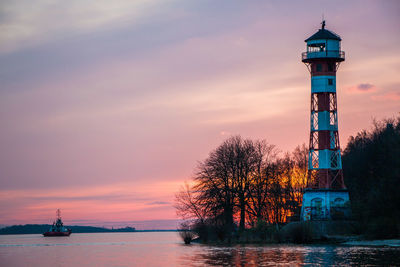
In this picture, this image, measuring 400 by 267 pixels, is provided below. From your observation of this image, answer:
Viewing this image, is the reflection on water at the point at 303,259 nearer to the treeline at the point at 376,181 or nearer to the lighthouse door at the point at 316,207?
the treeline at the point at 376,181

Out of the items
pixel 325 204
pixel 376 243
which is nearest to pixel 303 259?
pixel 376 243

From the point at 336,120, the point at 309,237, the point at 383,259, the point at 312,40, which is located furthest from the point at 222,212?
the point at 383,259

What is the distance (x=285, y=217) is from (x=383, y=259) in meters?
45.4

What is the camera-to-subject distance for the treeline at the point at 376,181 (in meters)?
57.2

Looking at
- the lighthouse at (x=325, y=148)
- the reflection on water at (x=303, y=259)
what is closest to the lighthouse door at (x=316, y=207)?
the lighthouse at (x=325, y=148)

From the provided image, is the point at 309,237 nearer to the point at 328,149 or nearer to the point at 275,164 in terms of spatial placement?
the point at 328,149

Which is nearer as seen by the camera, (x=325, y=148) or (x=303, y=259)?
(x=303, y=259)

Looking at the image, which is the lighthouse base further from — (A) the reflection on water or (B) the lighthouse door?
(A) the reflection on water

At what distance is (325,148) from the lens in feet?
242

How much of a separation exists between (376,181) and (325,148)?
691 centimetres

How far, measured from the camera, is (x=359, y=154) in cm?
8669

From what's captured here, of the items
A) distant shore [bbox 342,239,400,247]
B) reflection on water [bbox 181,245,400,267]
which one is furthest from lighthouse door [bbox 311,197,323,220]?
reflection on water [bbox 181,245,400,267]

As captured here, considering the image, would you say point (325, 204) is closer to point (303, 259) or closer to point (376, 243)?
point (376, 243)

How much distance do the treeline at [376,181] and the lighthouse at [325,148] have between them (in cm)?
250
